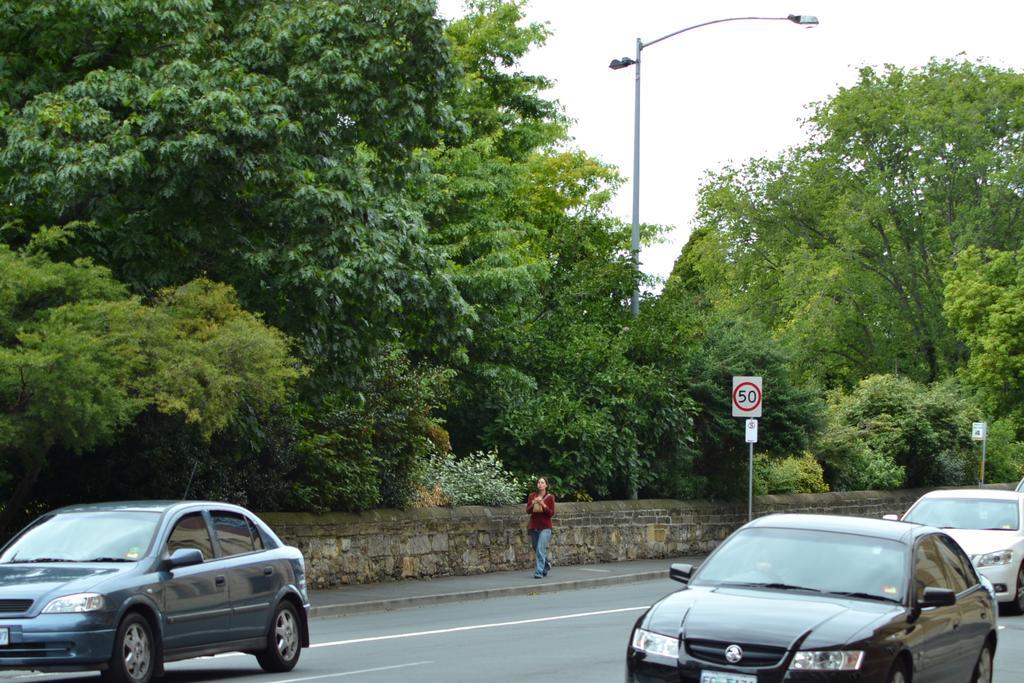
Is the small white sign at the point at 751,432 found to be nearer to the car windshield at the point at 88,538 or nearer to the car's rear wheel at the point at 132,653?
the car windshield at the point at 88,538

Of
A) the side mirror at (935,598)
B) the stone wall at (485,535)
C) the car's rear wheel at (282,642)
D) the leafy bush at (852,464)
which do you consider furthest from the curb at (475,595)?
the leafy bush at (852,464)

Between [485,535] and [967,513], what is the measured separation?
28.8ft

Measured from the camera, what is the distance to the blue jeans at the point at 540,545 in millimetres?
26156

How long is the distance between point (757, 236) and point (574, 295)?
32734 millimetres

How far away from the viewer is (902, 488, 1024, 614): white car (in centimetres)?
2042

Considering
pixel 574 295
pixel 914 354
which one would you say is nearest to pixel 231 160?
pixel 574 295

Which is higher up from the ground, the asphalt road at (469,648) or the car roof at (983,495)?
the car roof at (983,495)

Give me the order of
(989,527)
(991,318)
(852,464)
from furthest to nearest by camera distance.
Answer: (991,318) < (852,464) < (989,527)

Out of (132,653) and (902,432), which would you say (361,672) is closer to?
(132,653)

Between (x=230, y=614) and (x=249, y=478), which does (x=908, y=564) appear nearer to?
(x=230, y=614)

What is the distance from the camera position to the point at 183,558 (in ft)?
40.5

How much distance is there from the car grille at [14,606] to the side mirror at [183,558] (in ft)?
3.77

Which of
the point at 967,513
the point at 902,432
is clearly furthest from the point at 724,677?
the point at 902,432

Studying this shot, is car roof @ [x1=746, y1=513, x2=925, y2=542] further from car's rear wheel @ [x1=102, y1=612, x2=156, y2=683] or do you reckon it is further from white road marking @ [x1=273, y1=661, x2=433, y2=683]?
car's rear wheel @ [x1=102, y1=612, x2=156, y2=683]
